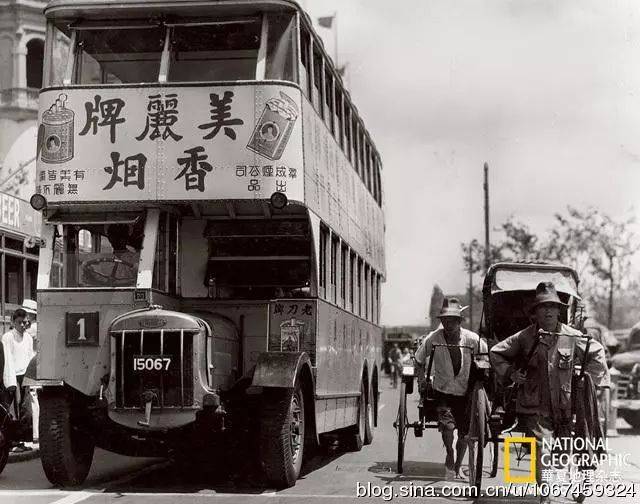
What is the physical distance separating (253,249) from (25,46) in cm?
3365

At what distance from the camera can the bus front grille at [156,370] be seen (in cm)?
1059

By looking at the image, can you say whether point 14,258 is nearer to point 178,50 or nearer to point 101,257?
point 101,257

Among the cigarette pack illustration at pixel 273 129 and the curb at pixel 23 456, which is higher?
the cigarette pack illustration at pixel 273 129

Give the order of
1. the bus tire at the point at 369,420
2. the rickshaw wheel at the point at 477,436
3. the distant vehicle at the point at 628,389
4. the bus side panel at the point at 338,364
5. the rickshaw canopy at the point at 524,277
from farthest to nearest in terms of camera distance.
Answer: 1. the distant vehicle at the point at 628,389
2. the bus tire at the point at 369,420
3. the rickshaw canopy at the point at 524,277
4. the bus side panel at the point at 338,364
5. the rickshaw wheel at the point at 477,436

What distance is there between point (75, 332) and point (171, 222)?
1.65m

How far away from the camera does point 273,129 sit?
11.5m

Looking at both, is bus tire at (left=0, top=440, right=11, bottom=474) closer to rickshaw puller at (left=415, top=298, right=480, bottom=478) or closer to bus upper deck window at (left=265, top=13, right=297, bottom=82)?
rickshaw puller at (left=415, top=298, right=480, bottom=478)

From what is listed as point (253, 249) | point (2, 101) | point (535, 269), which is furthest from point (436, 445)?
point (2, 101)

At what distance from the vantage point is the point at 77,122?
11.6 metres

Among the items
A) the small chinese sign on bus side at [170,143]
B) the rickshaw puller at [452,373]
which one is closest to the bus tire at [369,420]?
the rickshaw puller at [452,373]

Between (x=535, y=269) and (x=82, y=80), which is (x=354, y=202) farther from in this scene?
(x=82, y=80)

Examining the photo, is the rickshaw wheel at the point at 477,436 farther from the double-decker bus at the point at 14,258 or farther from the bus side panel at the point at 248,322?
the double-decker bus at the point at 14,258

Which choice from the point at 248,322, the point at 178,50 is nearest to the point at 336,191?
the point at 248,322

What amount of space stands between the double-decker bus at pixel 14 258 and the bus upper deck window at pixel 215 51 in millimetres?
7012
